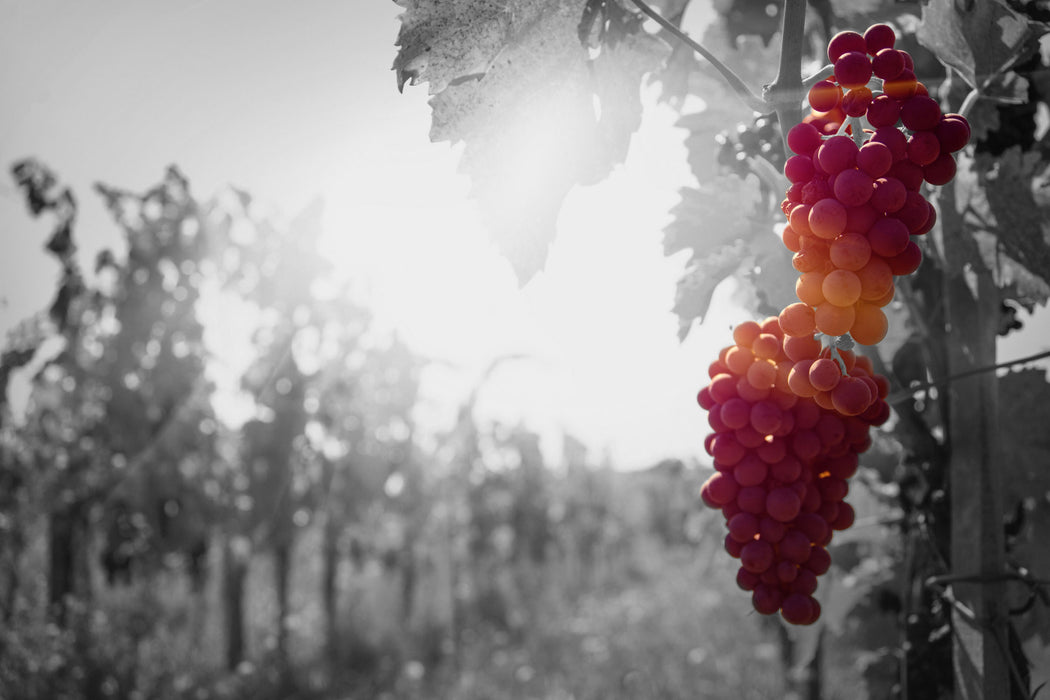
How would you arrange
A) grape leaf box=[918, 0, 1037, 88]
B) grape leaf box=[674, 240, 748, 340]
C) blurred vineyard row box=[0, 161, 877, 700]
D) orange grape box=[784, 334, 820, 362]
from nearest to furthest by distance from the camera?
orange grape box=[784, 334, 820, 362]
grape leaf box=[918, 0, 1037, 88]
grape leaf box=[674, 240, 748, 340]
blurred vineyard row box=[0, 161, 877, 700]

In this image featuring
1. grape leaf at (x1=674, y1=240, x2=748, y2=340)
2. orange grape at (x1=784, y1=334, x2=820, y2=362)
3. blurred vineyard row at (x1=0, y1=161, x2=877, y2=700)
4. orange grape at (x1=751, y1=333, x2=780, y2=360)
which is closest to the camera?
orange grape at (x1=784, y1=334, x2=820, y2=362)

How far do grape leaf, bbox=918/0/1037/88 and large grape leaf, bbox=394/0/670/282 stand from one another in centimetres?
50

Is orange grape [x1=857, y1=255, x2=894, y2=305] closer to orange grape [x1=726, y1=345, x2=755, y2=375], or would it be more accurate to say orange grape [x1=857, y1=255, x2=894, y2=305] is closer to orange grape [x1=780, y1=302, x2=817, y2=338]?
orange grape [x1=780, y1=302, x2=817, y2=338]

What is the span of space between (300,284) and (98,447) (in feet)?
10.9

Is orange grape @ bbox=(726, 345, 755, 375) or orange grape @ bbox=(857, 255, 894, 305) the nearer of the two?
orange grape @ bbox=(857, 255, 894, 305)

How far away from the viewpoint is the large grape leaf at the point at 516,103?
0.98m

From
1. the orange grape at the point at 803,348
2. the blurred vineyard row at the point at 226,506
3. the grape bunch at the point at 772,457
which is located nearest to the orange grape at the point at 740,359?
the grape bunch at the point at 772,457

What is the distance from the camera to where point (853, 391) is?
758mm

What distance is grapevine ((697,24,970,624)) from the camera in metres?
0.72

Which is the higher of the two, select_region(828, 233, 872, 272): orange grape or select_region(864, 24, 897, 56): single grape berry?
select_region(864, 24, 897, 56): single grape berry

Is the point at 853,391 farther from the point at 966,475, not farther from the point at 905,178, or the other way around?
the point at 966,475

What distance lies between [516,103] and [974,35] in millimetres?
771

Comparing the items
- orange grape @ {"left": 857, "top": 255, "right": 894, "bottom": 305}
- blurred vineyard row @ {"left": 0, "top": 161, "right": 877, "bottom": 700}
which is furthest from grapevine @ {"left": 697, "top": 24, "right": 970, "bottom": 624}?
blurred vineyard row @ {"left": 0, "top": 161, "right": 877, "bottom": 700}

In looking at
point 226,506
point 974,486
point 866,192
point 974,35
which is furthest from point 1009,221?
point 226,506
